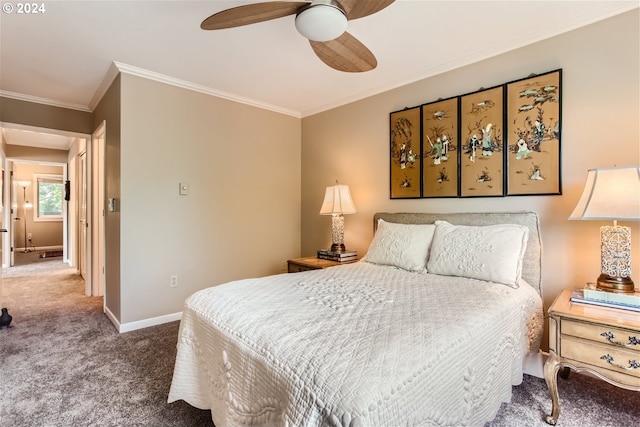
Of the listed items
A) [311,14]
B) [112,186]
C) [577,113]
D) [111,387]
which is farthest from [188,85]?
[577,113]

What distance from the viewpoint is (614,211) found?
166 cm

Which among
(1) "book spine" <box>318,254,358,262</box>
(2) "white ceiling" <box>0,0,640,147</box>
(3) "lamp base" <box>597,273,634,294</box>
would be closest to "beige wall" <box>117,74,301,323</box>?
(2) "white ceiling" <box>0,0,640,147</box>

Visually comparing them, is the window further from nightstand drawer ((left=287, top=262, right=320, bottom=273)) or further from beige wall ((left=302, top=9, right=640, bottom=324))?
beige wall ((left=302, top=9, right=640, bottom=324))

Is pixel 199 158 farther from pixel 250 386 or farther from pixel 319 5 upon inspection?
pixel 250 386

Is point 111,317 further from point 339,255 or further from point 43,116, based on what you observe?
point 43,116

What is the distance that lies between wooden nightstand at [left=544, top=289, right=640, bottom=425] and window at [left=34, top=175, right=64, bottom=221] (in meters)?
10.7

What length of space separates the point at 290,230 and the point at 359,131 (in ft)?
5.10

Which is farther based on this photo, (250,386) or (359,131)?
(359,131)

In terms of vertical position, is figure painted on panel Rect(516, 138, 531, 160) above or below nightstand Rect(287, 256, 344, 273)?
above

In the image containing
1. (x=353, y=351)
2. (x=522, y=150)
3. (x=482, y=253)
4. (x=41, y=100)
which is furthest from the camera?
(x=41, y=100)

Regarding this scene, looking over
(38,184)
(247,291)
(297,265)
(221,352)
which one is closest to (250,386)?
(221,352)

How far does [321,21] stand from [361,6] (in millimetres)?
213

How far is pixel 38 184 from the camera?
8.20 m

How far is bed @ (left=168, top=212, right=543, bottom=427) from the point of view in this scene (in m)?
0.92
